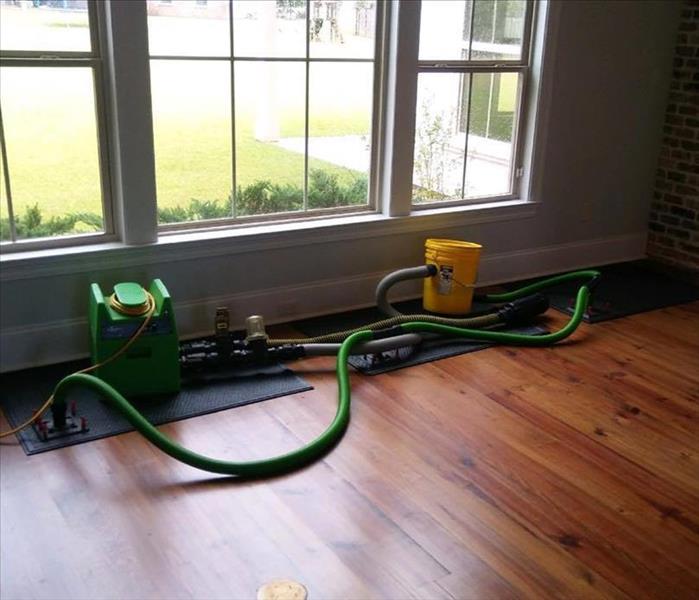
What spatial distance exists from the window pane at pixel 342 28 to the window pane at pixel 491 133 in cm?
69

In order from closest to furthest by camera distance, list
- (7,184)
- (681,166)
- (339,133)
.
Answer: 1. (7,184)
2. (339,133)
3. (681,166)

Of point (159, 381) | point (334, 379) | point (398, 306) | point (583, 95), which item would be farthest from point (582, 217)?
point (159, 381)

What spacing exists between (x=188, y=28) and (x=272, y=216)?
92cm

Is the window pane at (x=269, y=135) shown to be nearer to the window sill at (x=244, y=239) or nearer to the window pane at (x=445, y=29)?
the window sill at (x=244, y=239)

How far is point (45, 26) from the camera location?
311 centimetres

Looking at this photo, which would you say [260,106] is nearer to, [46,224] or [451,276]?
[46,224]

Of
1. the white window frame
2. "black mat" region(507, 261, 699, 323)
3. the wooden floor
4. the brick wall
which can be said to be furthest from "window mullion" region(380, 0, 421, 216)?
the brick wall

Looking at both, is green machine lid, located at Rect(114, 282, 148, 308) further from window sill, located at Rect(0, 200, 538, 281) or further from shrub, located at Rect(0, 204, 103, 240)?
shrub, located at Rect(0, 204, 103, 240)

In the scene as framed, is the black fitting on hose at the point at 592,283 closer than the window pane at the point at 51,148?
No

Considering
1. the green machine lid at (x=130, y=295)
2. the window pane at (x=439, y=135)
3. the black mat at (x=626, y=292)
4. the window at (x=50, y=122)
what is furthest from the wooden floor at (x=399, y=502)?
the window pane at (x=439, y=135)

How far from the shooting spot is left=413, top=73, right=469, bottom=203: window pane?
412 centimetres

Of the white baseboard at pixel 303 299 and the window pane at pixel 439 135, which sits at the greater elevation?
the window pane at pixel 439 135

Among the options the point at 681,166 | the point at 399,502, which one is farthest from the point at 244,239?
the point at 681,166

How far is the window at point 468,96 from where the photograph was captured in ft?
13.4
